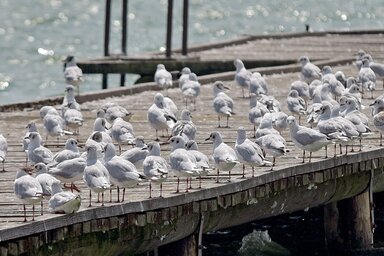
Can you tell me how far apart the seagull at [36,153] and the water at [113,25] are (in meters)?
28.5

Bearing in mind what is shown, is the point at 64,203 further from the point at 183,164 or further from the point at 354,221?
the point at 354,221

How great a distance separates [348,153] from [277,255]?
2367 millimetres

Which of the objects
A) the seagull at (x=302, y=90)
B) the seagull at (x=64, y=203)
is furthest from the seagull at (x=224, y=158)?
the seagull at (x=302, y=90)

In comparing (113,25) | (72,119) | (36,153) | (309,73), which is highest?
(113,25)

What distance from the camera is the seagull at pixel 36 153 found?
1780cm

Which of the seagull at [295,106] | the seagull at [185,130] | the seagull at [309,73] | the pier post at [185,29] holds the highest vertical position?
the pier post at [185,29]

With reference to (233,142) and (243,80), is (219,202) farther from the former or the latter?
(243,80)

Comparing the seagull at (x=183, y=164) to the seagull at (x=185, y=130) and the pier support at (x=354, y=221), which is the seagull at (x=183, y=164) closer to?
the seagull at (x=185, y=130)

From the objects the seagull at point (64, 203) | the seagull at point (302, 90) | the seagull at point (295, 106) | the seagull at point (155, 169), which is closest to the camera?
the seagull at point (64, 203)

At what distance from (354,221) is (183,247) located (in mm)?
3724

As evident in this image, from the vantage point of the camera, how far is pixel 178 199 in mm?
16562

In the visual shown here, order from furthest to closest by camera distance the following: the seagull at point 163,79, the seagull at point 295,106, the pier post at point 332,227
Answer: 1. the seagull at point 163,79
2. the seagull at point 295,106
3. the pier post at point 332,227

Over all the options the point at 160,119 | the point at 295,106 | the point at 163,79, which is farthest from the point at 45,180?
the point at 163,79

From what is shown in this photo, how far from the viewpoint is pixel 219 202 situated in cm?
1731
